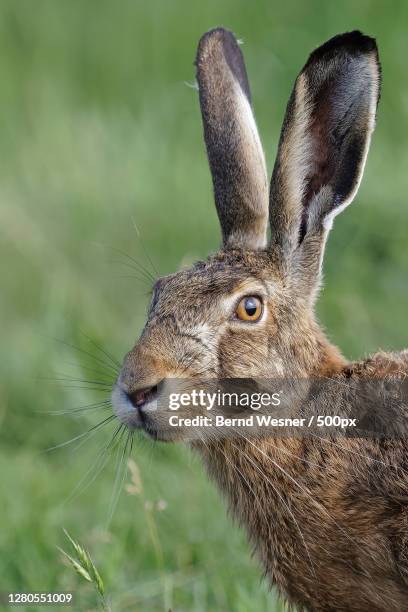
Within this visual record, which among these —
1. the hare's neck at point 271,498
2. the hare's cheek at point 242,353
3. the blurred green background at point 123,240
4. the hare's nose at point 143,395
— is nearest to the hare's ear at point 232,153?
the hare's cheek at point 242,353

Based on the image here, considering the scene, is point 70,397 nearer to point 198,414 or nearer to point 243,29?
point 198,414

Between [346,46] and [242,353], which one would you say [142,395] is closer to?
[242,353]

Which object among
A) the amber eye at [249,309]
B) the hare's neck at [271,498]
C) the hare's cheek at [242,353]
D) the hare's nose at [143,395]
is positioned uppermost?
the amber eye at [249,309]

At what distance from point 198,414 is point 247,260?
656 millimetres

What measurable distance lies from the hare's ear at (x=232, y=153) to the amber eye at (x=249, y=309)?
1.63 ft

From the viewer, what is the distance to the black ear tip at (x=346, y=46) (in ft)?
16.5

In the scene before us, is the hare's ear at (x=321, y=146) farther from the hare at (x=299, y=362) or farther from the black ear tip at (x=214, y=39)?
the black ear tip at (x=214, y=39)

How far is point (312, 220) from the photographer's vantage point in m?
5.33

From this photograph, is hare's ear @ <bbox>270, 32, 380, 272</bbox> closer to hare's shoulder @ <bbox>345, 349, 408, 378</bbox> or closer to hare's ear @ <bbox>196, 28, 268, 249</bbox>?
hare's ear @ <bbox>196, 28, 268, 249</bbox>

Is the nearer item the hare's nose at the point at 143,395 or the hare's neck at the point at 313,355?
the hare's nose at the point at 143,395

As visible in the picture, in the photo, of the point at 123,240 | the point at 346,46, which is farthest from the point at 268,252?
the point at 123,240

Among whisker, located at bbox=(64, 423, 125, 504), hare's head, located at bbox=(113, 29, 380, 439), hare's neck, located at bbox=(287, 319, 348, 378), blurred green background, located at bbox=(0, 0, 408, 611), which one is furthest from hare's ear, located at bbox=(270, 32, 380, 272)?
whisker, located at bbox=(64, 423, 125, 504)

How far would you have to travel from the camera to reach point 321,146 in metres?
5.39

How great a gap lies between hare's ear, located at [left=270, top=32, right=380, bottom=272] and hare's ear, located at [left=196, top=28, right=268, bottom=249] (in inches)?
11.8
